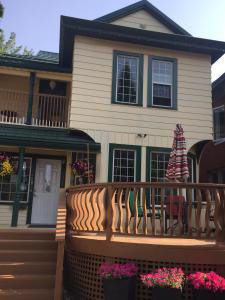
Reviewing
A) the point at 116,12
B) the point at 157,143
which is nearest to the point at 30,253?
the point at 157,143

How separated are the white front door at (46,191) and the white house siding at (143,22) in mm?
4997

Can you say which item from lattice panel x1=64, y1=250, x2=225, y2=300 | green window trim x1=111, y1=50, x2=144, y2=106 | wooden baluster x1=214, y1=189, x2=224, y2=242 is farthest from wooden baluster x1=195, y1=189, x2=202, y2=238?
green window trim x1=111, y1=50, x2=144, y2=106

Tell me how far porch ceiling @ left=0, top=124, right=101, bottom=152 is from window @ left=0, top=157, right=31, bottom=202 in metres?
1.06

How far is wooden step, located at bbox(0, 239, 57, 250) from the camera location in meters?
6.73

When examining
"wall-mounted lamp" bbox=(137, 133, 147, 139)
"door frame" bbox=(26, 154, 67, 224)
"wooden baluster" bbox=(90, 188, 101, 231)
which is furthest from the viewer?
"door frame" bbox=(26, 154, 67, 224)

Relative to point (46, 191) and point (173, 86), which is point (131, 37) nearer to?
point (173, 86)

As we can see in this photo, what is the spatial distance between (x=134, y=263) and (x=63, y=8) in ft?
29.2

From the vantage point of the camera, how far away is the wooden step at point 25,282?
19.2 feet

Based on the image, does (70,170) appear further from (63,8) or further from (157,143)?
(63,8)

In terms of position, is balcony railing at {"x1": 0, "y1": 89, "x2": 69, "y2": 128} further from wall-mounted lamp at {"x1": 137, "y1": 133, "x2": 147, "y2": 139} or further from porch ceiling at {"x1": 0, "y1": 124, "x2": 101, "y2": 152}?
wall-mounted lamp at {"x1": 137, "y1": 133, "x2": 147, "y2": 139}

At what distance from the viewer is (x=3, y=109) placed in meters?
11.1

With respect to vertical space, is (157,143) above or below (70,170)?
above

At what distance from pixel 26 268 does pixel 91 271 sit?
1.23 meters

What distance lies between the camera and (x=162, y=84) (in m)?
10.7
